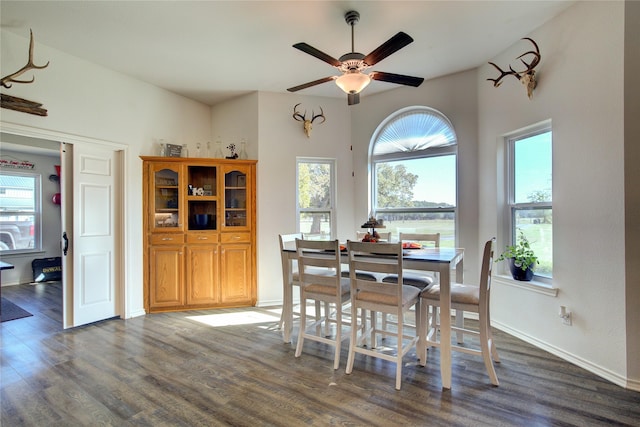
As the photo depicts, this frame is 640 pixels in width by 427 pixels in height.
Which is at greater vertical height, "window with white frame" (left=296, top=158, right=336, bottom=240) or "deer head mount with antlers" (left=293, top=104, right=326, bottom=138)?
"deer head mount with antlers" (left=293, top=104, right=326, bottom=138)

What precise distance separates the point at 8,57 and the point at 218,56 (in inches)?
74.2

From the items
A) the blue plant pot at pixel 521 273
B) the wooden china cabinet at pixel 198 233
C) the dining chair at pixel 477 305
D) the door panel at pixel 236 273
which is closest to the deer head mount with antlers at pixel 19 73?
the wooden china cabinet at pixel 198 233

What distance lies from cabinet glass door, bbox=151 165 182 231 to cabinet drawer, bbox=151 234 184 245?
0.11 metres

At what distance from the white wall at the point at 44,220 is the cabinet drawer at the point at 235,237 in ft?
14.3

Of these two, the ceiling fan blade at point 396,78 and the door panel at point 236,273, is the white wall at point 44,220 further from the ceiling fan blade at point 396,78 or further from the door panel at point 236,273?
the ceiling fan blade at point 396,78

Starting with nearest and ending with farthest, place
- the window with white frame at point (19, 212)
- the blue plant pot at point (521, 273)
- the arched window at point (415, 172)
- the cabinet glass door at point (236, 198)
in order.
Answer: the blue plant pot at point (521, 273)
the arched window at point (415, 172)
the cabinet glass door at point (236, 198)
the window with white frame at point (19, 212)

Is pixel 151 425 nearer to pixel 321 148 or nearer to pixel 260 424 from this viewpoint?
pixel 260 424

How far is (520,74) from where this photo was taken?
3098 mm

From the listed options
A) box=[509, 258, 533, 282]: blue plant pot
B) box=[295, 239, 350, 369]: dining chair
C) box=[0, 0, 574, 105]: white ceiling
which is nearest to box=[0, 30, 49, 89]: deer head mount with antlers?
box=[0, 0, 574, 105]: white ceiling

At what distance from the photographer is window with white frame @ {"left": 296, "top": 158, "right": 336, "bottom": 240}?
4637 millimetres

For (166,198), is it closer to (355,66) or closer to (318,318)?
(318,318)

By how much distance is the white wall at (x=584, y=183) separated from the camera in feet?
7.63

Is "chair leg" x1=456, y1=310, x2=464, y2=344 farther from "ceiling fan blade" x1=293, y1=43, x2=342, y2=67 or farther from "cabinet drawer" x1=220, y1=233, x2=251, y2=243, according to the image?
"cabinet drawer" x1=220, y1=233, x2=251, y2=243

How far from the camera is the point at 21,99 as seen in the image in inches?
117
